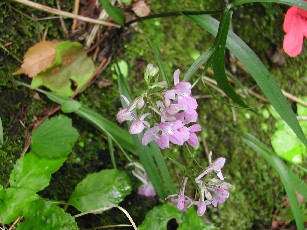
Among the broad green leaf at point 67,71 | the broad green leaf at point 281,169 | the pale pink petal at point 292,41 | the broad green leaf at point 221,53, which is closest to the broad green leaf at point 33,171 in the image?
the broad green leaf at point 67,71

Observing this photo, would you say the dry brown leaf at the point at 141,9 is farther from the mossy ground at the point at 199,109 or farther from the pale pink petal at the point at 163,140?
the pale pink petal at the point at 163,140

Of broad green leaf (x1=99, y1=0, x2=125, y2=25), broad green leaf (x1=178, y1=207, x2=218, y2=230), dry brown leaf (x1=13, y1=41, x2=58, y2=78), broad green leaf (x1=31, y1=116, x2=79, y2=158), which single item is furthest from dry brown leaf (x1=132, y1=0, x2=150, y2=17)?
broad green leaf (x1=178, y1=207, x2=218, y2=230)

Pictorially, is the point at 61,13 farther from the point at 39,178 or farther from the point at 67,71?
the point at 39,178

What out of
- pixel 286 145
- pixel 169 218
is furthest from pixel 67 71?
pixel 286 145

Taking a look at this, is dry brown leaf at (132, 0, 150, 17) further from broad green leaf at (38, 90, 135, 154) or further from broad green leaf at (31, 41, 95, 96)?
broad green leaf at (38, 90, 135, 154)

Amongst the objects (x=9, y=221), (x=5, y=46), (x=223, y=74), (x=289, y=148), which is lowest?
(x=9, y=221)

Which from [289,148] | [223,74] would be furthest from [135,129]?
[289,148]

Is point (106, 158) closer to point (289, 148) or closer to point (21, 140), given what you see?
point (21, 140)
